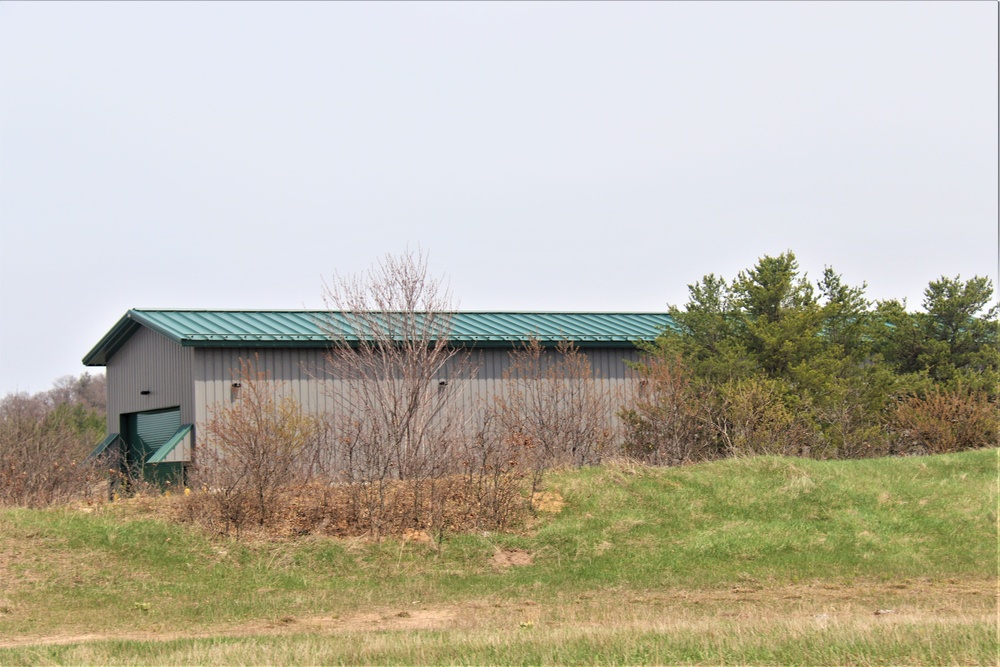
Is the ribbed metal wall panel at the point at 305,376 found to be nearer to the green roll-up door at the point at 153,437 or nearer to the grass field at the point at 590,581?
the green roll-up door at the point at 153,437

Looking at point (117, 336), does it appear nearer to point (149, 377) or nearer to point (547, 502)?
point (149, 377)

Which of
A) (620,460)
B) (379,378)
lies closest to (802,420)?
(620,460)

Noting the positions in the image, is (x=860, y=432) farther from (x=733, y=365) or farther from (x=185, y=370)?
(x=185, y=370)

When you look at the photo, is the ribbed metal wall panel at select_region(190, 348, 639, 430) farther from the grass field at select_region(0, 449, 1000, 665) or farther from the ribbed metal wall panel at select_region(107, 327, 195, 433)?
the grass field at select_region(0, 449, 1000, 665)

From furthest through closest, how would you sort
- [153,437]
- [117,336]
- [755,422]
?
[117,336], [153,437], [755,422]

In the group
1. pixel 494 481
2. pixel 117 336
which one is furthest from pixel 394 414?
pixel 117 336

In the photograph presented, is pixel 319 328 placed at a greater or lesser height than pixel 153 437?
greater

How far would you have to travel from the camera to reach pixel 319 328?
21.3 metres

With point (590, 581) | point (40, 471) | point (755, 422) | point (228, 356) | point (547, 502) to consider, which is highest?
point (228, 356)

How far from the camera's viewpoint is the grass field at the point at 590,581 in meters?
8.45

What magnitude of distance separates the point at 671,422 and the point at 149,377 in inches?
466

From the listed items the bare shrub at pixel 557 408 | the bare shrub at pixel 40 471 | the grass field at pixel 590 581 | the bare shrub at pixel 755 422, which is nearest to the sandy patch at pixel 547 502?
the grass field at pixel 590 581

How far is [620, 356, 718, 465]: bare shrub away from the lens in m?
19.5

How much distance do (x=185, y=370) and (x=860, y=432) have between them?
13805mm
